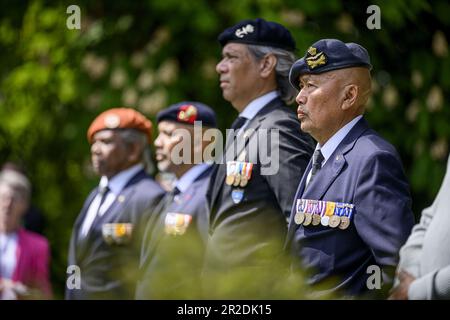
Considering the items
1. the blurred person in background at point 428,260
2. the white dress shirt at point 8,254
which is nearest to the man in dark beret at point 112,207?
the white dress shirt at point 8,254

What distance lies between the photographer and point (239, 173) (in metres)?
4.89

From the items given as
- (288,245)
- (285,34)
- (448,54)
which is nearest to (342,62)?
(288,245)

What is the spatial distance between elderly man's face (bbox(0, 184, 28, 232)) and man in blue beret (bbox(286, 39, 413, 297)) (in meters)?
4.12

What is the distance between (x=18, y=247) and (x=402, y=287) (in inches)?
183

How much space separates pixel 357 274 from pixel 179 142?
8.16 feet

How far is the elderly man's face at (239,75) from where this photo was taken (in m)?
5.15

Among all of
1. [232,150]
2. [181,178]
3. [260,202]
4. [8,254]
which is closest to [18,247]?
[8,254]

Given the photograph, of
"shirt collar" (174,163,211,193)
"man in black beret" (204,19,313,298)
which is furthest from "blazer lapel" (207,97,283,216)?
"shirt collar" (174,163,211,193)

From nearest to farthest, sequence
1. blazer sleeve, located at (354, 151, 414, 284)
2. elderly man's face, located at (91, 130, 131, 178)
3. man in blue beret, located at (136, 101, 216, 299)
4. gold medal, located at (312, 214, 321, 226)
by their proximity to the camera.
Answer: blazer sleeve, located at (354, 151, 414, 284) < gold medal, located at (312, 214, 321, 226) < man in blue beret, located at (136, 101, 216, 299) < elderly man's face, located at (91, 130, 131, 178)

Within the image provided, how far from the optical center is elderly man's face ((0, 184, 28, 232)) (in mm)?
7988

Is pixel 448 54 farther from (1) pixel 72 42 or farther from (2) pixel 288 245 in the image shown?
(2) pixel 288 245

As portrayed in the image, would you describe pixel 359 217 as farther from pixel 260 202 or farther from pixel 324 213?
pixel 260 202

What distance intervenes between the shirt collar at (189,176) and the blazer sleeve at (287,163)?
1.36 meters

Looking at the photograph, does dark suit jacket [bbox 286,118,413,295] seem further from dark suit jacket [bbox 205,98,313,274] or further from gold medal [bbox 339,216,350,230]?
dark suit jacket [bbox 205,98,313,274]
